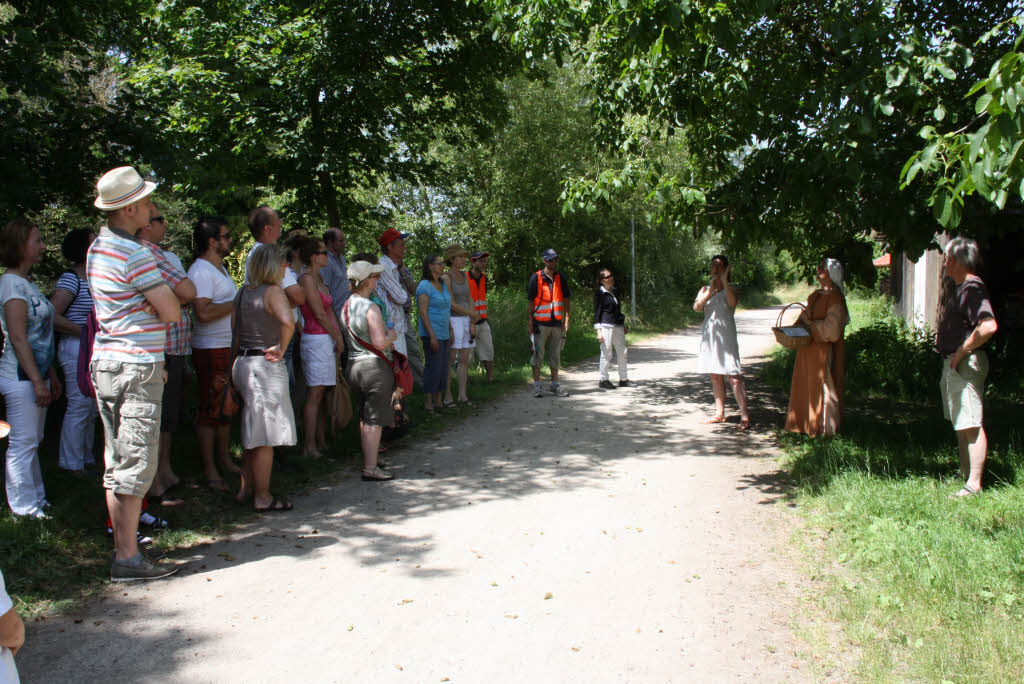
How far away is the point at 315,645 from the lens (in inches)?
144

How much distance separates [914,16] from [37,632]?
9.16m

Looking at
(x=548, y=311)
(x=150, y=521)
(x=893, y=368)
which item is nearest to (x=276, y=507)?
(x=150, y=521)

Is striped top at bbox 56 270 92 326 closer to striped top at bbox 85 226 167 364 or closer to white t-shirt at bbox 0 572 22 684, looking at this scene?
striped top at bbox 85 226 167 364

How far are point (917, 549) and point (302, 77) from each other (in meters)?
10.1

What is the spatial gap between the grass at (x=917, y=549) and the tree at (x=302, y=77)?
8.36 m

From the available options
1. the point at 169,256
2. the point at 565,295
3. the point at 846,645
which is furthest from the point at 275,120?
the point at 846,645

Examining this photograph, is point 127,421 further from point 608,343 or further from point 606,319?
point 608,343

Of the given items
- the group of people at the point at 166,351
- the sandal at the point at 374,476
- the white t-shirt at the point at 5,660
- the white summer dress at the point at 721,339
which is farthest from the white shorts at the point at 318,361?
the white t-shirt at the point at 5,660

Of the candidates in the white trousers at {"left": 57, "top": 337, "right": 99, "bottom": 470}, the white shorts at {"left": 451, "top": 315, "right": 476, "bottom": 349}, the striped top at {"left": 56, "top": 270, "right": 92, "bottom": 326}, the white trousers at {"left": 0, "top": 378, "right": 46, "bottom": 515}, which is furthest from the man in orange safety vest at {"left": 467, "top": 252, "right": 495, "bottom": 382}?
the white trousers at {"left": 0, "top": 378, "right": 46, "bottom": 515}

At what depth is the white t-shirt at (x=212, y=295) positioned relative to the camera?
5.79m

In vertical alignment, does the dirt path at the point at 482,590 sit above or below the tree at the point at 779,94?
below

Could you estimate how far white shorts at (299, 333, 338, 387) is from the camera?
698cm

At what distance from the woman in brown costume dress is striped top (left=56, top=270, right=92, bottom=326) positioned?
6584 mm

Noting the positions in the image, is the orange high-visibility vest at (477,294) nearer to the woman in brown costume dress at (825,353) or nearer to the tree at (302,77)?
the tree at (302,77)
